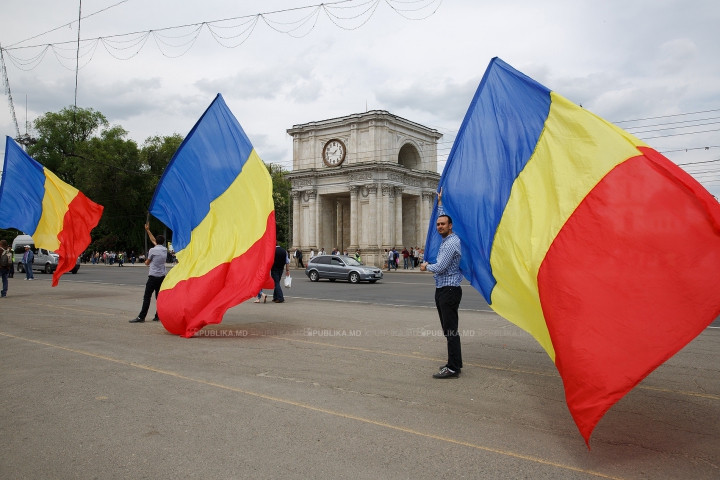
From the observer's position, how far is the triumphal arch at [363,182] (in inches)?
1665

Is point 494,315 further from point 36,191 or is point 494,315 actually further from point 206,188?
point 36,191

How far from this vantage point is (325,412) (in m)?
4.83

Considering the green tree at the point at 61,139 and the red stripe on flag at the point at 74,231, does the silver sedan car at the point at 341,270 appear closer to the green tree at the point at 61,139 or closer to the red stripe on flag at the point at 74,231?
the red stripe on flag at the point at 74,231

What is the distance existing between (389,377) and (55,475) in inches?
140

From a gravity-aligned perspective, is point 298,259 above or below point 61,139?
below

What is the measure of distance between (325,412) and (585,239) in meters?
2.87

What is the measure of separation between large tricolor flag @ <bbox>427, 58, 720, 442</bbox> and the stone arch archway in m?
41.3

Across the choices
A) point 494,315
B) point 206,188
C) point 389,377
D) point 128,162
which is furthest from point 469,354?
point 128,162

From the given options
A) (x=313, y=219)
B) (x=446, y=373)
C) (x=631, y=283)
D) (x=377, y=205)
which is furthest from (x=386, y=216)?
(x=631, y=283)

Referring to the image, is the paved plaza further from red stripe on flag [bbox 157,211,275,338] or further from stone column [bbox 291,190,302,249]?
stone column [bbox 291,190,302,249]

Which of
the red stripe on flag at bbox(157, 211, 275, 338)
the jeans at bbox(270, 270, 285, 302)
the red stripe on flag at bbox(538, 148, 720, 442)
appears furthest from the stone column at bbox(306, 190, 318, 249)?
the red stripe on flag at bbox(538, 148, 720, 442)

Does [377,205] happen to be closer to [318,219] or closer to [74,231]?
[318,219]

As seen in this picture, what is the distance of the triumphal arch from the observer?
42.3 m

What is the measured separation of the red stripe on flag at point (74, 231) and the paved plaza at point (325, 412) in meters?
5.94
